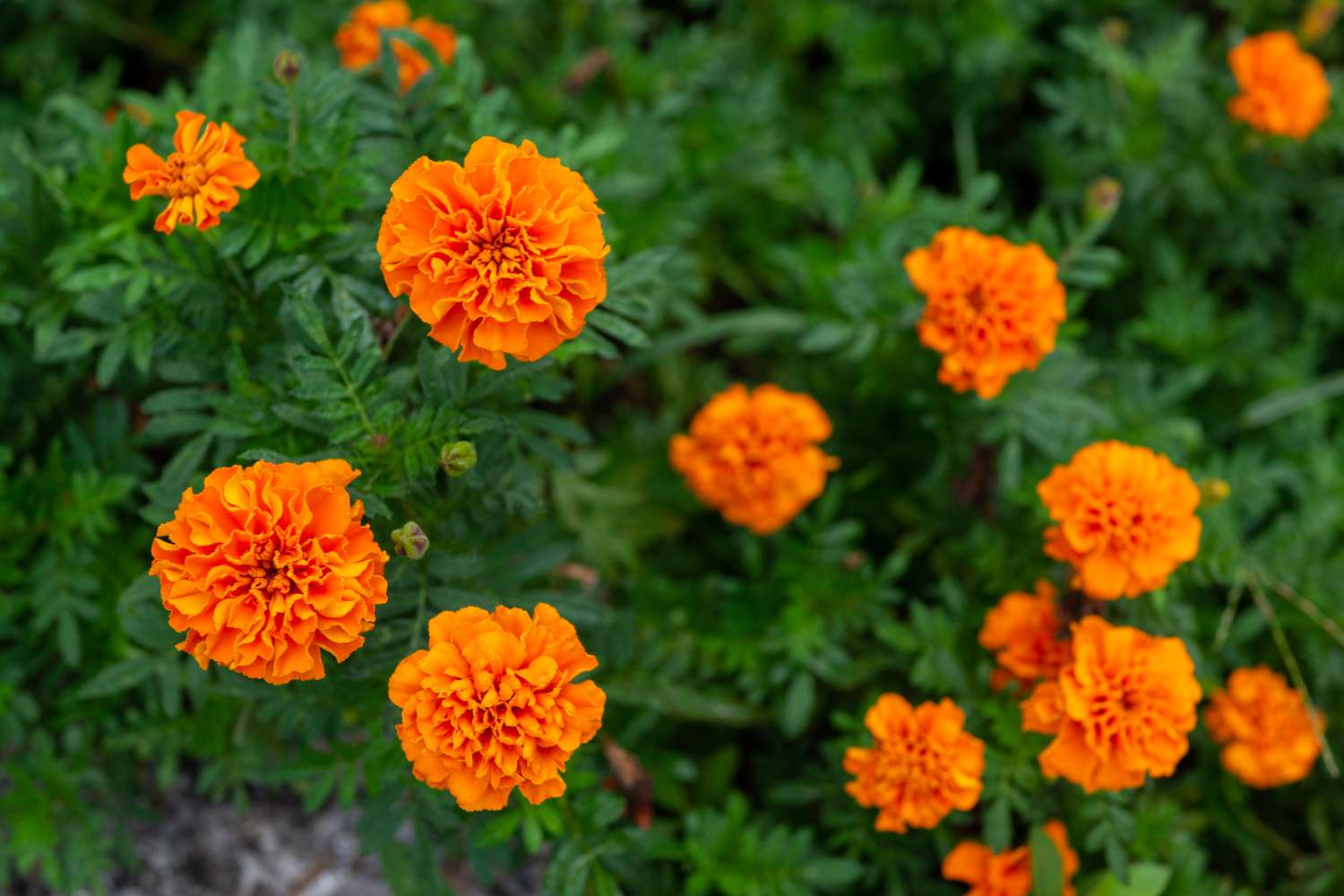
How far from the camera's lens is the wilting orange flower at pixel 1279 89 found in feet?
9.66

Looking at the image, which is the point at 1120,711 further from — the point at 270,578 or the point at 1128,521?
the point at 270,578

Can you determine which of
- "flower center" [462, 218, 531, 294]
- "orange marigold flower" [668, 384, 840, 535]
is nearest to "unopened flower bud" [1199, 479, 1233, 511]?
"orange marigold flower" [668, 384, 840, 535]

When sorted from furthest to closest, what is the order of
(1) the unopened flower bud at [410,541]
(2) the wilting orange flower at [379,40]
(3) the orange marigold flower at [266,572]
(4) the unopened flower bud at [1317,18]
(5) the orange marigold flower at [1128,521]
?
(4) the unopened flower bud at [1317,18] → (2) the wilting orange flower at [379,40] → (5) the orange marigold flower at [1128,521] → (1) the unopened flower bud at [410,541] → (3) the orange marigold flower at [266,572]

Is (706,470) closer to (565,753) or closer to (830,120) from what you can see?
(565,753)

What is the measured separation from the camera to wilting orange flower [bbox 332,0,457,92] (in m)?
2.35

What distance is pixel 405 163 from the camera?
2.10 metres

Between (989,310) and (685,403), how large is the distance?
1156 mm

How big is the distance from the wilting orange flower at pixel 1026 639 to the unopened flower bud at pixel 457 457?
3.70 ft

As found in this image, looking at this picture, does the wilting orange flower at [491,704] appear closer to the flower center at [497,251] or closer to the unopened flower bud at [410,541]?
the unopened flower bud at [410,541]

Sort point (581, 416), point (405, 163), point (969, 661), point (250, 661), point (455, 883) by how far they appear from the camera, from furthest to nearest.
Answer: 1. point (581, 416)
2. point (455, 883)
3. point (969, 661)
4. point (405, 163)
5. point (250, 661)

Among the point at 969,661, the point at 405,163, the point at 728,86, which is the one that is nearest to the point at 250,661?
the point at 405,163

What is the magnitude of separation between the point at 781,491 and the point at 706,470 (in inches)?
6.8

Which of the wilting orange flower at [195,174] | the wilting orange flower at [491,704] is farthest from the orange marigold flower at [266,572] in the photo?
the wilting orange flower at [195,174]

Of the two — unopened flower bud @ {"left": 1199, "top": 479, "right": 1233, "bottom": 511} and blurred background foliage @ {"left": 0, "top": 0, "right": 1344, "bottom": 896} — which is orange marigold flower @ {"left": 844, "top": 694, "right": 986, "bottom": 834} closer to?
blurred background foliage @ {"left": 0, "top": 0, "right": 1344, "bottom": 896}
